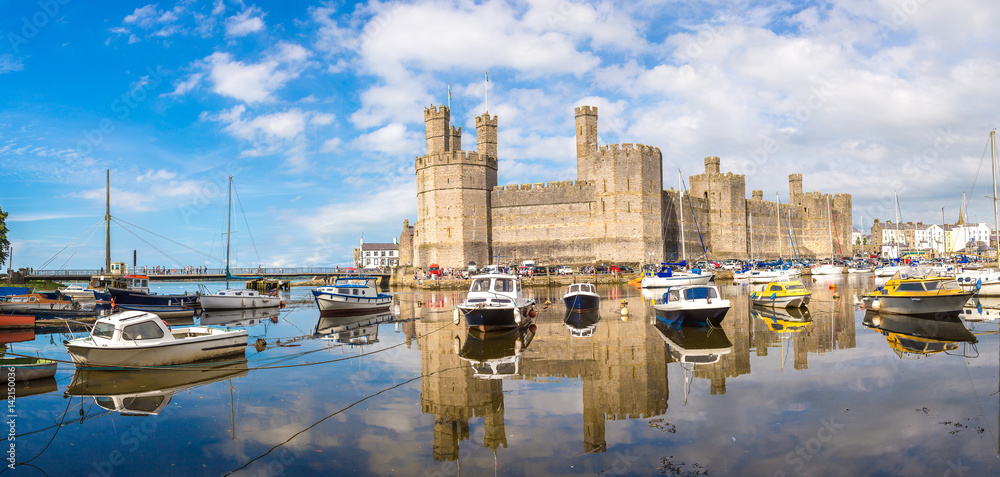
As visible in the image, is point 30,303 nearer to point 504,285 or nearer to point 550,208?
point 504,285

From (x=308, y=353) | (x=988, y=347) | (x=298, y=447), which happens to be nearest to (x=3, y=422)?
(x=298, y=447)

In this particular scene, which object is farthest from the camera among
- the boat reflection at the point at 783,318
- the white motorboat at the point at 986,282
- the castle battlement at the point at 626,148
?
the castle battlement at the point at 626,148

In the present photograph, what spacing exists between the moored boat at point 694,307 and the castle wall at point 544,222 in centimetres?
3631

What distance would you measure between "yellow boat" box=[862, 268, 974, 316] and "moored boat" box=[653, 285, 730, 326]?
21.1ft

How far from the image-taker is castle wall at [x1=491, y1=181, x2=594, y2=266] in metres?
54.5

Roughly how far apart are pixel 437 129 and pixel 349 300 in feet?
104

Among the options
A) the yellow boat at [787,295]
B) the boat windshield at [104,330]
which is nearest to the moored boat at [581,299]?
the yellow boat at [787,295]

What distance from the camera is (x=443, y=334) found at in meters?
18.4

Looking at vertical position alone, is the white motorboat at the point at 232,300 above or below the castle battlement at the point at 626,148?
below

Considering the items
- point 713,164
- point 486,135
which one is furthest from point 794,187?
point 486,135

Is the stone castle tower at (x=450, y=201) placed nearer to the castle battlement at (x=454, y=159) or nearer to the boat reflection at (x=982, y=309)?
the castle battlement at (x=454, y=159)

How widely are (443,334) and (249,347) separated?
5626 millimetres

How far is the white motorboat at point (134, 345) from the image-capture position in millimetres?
12203

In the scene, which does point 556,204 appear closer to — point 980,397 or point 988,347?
point 988,347
